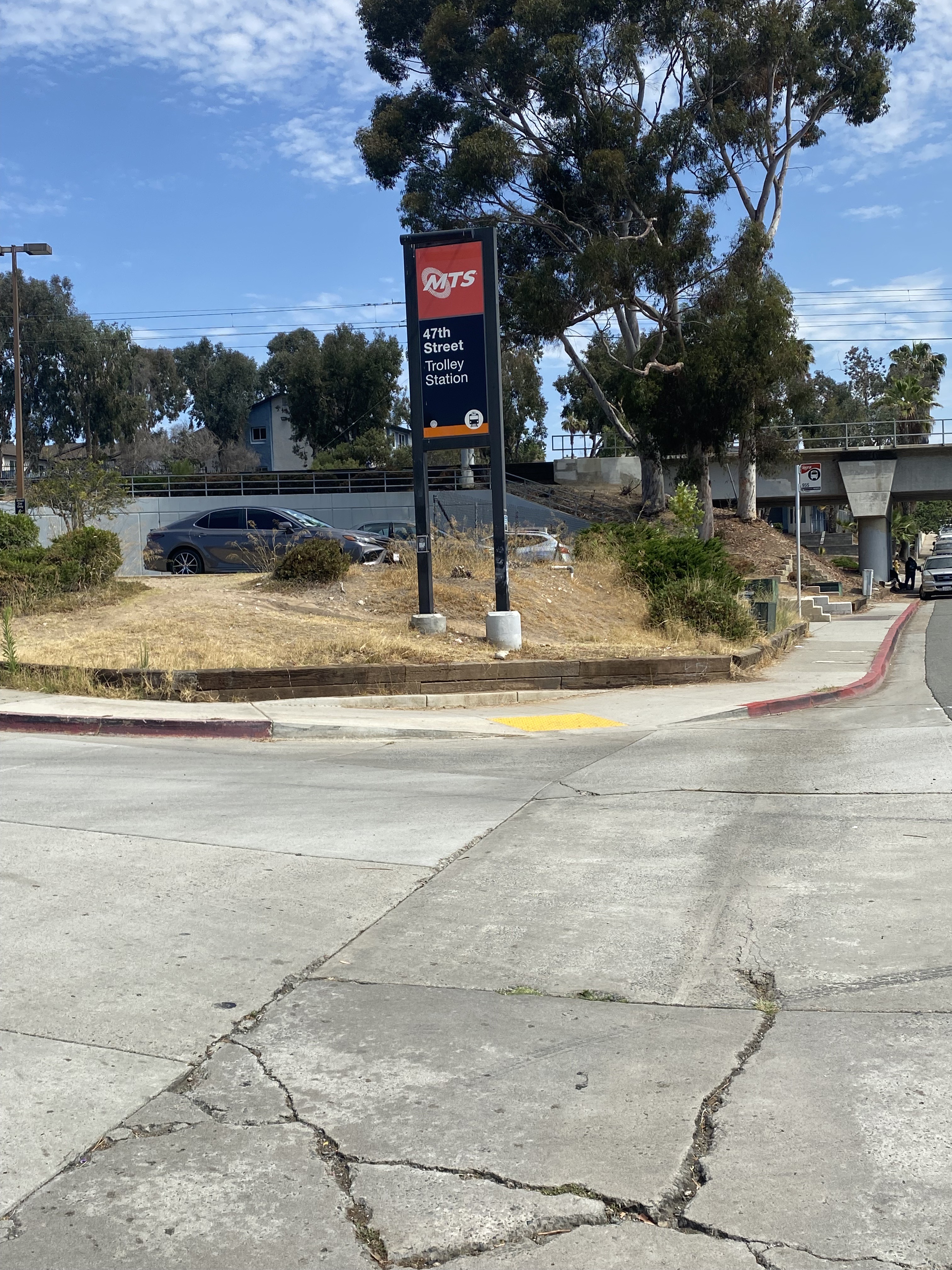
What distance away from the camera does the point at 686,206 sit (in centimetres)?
4234

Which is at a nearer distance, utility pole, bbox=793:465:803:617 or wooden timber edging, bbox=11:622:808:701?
wooden timber edging, bbox=11:622:808:701

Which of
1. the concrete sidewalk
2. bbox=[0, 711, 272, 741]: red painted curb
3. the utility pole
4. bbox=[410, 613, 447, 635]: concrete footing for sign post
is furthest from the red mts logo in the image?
the utility pole

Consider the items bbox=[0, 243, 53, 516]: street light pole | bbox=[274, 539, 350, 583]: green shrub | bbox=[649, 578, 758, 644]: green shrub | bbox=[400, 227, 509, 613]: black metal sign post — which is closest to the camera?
bbox=[400, 227, 509, 613]: black metal sign post

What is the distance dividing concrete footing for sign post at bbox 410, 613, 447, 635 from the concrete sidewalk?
7.81ft

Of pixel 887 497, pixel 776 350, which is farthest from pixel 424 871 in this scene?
pixel 887 497

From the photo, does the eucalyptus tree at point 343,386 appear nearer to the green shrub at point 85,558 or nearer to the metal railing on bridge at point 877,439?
the metal railing on bridge at point 877,439

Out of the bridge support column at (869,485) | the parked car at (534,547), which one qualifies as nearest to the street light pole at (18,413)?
the parked car at (534,547)

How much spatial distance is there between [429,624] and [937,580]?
1547 inches

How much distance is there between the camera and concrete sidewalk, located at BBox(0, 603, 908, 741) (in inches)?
506

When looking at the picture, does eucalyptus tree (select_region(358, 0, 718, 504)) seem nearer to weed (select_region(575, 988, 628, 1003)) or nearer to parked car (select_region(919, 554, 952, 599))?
parked car (select_region(919, 554, 952, 599))

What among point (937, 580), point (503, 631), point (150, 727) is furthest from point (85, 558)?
point (937, 580)

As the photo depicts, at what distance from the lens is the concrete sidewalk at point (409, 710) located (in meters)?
12.9

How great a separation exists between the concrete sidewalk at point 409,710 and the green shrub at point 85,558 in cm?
447

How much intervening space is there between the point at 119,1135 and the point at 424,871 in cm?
331
